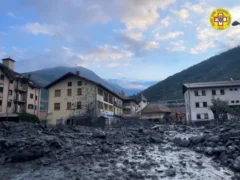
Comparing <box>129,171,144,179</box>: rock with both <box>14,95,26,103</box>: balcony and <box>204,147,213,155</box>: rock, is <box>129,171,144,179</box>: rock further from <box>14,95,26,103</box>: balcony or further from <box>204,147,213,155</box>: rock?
<box>14,95,26,103</box>: balcony

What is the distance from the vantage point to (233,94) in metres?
48.6

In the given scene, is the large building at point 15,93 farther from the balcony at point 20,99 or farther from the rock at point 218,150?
the rock at point 218,150

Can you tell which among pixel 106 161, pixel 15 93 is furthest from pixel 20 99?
pixel 106 161

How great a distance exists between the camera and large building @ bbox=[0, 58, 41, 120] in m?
47.1

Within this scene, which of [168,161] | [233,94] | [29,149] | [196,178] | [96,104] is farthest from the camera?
[233,94]

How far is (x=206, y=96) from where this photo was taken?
49562mm

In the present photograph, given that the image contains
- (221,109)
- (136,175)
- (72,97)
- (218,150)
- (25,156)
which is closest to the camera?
(136,175)

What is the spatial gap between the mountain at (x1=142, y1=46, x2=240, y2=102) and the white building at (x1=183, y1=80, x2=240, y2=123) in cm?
5919

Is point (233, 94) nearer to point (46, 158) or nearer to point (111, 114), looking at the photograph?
point (111, 114)

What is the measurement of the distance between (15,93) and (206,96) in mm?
40400

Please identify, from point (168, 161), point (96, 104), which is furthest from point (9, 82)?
point (168, 161)

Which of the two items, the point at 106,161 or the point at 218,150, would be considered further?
the point at 218,150

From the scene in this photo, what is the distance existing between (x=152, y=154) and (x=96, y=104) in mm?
32079

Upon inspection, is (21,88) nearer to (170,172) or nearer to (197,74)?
(170,172)
